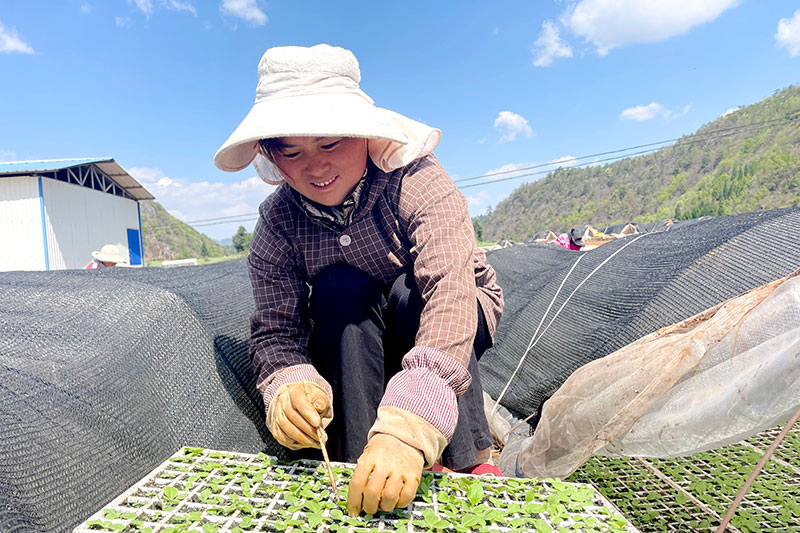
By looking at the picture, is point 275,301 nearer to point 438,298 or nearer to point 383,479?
point 438,298

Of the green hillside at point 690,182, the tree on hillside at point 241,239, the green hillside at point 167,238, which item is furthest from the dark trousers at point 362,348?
the tree on hillside at point 241,239

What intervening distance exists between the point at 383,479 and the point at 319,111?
2.03 feet

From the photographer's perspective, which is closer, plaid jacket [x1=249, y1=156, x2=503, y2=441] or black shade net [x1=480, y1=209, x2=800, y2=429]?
plaid jacket [x1=249, y1=156, x2=503, y2=441]

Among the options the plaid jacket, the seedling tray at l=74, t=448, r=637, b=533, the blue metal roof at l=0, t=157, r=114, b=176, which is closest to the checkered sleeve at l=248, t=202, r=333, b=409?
the plaid jacket

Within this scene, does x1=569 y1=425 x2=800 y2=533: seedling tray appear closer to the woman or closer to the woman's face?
the woman

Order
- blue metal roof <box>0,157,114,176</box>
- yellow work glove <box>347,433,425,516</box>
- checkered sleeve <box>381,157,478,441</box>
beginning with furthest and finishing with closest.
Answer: blue metal roof <box>0,157,114,176</box>
checkered sleeve <box>381,157,478,441</box>
yellow work glove <box>347,433,425,516</box>

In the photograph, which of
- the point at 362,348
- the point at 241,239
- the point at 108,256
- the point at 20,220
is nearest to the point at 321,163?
the point at 362,348

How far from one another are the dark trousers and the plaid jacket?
45 millimetres

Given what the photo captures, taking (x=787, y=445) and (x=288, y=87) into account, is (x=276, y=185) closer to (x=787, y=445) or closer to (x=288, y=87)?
(x=288, y=87)

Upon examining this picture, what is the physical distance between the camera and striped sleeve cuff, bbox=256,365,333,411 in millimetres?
959

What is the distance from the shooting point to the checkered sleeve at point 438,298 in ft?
2.52

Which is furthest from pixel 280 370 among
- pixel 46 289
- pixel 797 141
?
pixel 797 141

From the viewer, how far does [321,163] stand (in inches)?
36.7

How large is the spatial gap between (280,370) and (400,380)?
0.32 m
